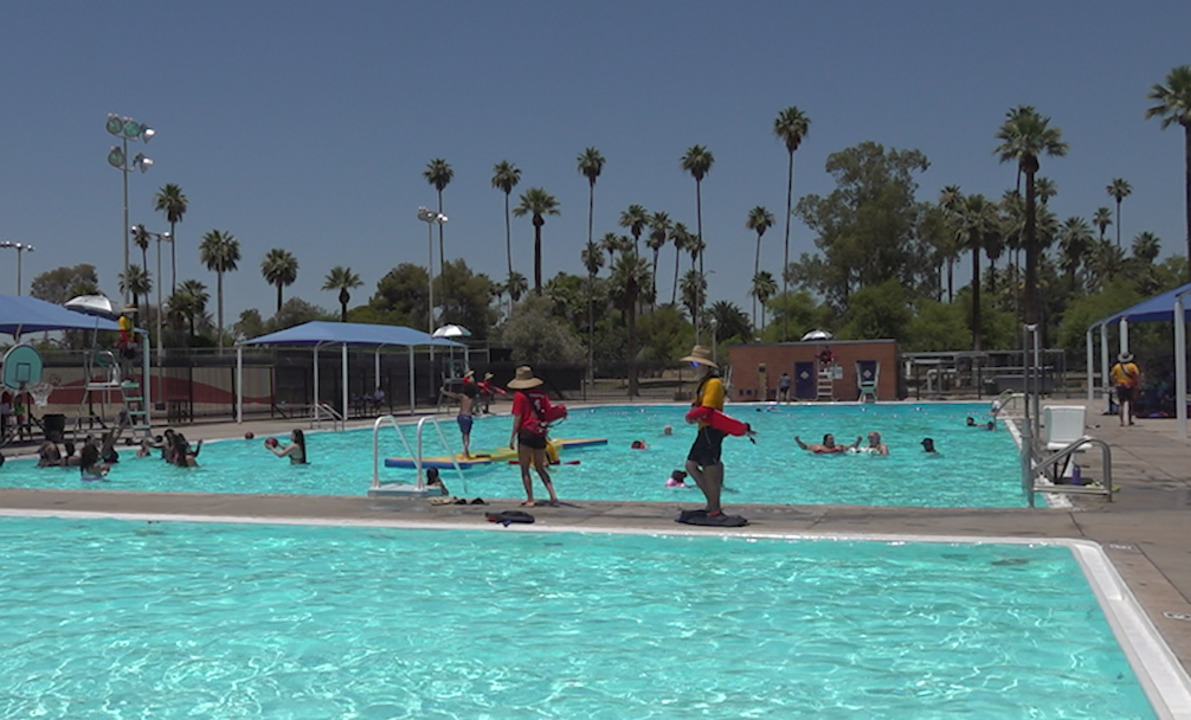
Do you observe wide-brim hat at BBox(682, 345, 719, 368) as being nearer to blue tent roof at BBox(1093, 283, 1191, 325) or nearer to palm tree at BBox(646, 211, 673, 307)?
blue tent roof at BBox(1093, 283, 1191, 325)

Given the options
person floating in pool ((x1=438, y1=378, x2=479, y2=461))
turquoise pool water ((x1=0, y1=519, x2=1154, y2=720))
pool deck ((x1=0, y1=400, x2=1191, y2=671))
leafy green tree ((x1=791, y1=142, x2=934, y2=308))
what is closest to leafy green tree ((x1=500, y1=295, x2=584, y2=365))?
leafy green tree ((x1=791, y1=142, x2=934, y2=308))

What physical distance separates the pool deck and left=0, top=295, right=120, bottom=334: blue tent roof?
33.8ft

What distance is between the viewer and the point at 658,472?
18750mm

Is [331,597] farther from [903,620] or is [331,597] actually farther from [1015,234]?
[1015,234]

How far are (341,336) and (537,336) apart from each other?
118 feet

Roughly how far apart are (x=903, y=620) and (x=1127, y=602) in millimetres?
1382

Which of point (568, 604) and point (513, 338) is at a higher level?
point (513, 338)

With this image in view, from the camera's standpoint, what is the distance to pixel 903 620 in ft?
23.8

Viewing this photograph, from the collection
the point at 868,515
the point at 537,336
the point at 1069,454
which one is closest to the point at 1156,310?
the point at 1069,454

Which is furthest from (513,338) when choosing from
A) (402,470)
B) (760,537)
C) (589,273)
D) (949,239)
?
(760,537)

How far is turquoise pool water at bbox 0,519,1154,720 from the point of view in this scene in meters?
5.83

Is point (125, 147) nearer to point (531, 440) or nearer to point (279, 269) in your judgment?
point (531, 440)

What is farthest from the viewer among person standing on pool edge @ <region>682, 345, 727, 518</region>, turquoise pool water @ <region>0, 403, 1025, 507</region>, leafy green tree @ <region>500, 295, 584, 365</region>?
leafy green tree @ <region>500, 295, 584, 365</region>

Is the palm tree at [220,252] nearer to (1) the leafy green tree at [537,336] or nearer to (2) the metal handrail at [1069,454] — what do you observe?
(1) the leafy green tree at [537,336]
